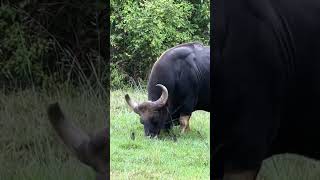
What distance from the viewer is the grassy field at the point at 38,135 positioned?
1.73m

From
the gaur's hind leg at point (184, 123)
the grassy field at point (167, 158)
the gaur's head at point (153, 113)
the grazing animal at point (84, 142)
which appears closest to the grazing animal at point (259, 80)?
the grassy field at point (167, 158)

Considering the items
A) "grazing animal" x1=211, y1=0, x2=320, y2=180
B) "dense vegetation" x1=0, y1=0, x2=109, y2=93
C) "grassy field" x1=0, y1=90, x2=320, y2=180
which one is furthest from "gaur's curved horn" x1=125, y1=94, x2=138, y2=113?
"grazing animal" x1=211, y1=0, x2=320, y2=180

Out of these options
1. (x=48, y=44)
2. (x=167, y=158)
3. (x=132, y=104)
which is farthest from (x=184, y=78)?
(x=48, y=44)

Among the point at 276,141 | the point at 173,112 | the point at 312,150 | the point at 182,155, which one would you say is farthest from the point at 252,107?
the point at 173,112

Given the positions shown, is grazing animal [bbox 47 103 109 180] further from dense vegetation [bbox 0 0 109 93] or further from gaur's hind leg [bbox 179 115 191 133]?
gaur's hind leg [bbox 179 115 191 133]

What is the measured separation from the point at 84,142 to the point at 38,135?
35cm

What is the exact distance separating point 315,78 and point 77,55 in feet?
3.41

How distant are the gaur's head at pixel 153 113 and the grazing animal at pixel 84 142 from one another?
2594mm

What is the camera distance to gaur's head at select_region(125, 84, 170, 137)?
4.25 m

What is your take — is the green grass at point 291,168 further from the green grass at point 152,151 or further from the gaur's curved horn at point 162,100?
the gaur's curved horn at point 162,100

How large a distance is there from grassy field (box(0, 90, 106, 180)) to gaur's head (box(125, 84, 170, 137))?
7.35 ft

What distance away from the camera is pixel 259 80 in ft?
4.05

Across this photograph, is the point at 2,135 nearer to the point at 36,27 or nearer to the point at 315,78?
the point at 36,27

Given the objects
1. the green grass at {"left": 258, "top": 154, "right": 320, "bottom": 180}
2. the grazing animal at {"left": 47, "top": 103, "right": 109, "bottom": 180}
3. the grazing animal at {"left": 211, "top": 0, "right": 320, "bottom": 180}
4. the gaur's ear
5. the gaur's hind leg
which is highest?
the grazing animal at {"left": 211, "top": 0, "right": 320, "bottom": 180}
